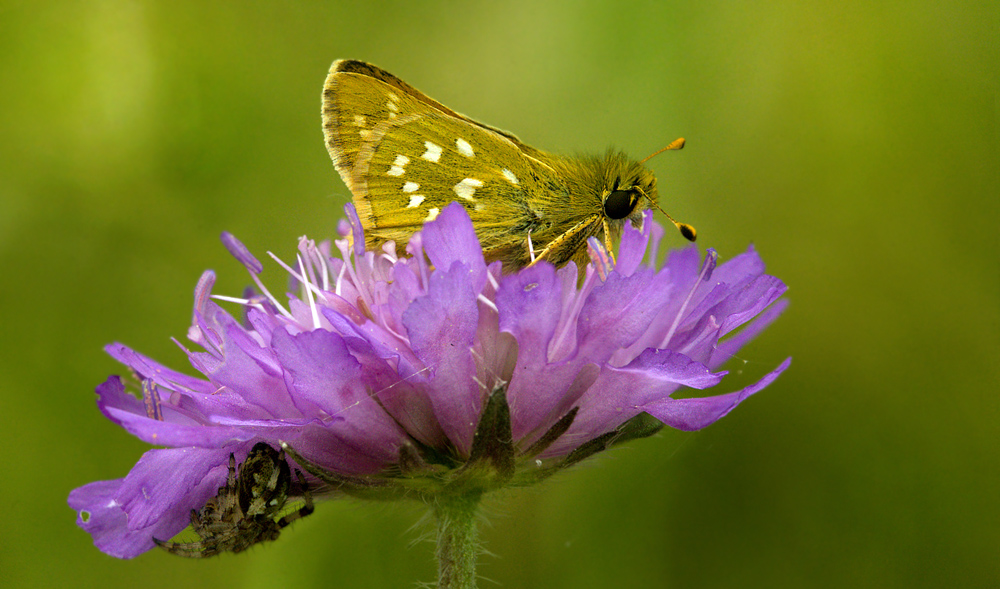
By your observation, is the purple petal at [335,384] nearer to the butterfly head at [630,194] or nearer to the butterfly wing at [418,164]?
the butterfly wing at [418,164]

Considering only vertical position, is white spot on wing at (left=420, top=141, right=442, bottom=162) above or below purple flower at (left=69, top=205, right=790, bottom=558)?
above

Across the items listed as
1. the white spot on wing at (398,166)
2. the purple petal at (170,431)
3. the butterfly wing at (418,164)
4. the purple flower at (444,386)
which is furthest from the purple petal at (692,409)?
the white spot on wing at (398,166)

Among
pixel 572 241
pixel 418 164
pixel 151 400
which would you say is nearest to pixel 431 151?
pixel 418 164

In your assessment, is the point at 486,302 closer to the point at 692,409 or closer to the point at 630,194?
the point at 692,409

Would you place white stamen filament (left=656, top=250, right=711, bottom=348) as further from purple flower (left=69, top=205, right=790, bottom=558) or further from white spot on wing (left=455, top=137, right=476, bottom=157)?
white spot on wing (left=455, top=137, right=476, bottom=157)

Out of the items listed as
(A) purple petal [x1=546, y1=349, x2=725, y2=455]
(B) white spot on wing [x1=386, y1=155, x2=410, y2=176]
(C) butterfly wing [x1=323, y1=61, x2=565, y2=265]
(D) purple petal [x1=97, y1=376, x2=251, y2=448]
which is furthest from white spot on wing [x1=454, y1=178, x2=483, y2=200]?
(D) purple petal [x1=97, y1=376, x2=251, y2=448]

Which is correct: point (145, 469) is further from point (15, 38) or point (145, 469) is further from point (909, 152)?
point (909, 152)

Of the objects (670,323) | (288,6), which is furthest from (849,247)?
(288,6)
